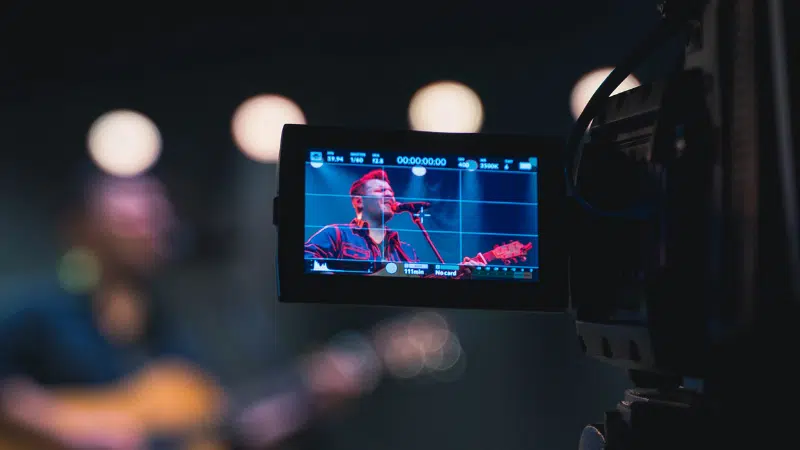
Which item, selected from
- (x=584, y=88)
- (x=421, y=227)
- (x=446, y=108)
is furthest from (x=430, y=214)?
(x=584, y=88)

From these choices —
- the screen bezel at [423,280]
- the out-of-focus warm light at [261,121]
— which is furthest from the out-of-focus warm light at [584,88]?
the screen bezel at [423,280]

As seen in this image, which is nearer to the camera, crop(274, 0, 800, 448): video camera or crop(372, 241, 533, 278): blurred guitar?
crop(274, 0, 800, 448): video camera

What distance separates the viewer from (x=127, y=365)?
2.87 metres

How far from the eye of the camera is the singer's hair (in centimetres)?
95

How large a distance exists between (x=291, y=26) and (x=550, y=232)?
9.32 feet

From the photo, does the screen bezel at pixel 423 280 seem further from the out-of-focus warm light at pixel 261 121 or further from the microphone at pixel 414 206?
the out-of-focus warm light at pixel 261 121

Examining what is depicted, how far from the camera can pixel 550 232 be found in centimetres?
97

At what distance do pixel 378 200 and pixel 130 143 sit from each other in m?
2.87

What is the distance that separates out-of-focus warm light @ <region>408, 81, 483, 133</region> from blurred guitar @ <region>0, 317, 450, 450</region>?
5.03 feet

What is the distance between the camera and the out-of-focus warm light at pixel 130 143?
3537 mm

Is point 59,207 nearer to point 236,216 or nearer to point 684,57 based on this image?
point 236,216

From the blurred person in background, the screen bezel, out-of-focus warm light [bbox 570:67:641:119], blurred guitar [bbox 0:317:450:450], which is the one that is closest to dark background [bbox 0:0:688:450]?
out-of-focus warm light [bbox 570:67:641:119]

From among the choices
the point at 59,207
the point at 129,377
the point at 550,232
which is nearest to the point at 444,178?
the point at 550,232

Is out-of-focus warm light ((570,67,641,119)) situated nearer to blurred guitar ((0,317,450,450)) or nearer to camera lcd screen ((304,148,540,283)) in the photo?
blurred guitar ((0,317,450,450))
